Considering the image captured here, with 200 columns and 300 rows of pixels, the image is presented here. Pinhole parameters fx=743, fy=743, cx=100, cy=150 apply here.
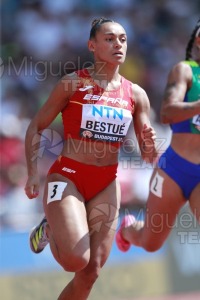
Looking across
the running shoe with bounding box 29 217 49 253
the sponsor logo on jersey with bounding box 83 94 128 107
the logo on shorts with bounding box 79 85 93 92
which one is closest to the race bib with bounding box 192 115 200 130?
the sponsor logo on jersey with bounding box 83 94 128 107

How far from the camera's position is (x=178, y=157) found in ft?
22.0

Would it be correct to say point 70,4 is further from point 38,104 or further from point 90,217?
point 90,217

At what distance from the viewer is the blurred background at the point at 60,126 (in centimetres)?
961

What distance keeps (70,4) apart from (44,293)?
6196 mm

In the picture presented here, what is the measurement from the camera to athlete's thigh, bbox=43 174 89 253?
19.4 feet

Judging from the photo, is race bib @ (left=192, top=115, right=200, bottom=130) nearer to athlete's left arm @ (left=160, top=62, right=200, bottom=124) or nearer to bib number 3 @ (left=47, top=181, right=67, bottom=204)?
athlete's left arm @ (left=160, top=62, right=200, bottom=124)

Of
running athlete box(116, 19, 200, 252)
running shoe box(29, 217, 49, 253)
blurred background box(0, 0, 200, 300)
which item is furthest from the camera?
blurred background box(0, 0, 200, 300)

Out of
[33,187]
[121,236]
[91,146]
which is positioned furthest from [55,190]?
[121,236]

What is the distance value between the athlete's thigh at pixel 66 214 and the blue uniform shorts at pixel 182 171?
3.32 ft

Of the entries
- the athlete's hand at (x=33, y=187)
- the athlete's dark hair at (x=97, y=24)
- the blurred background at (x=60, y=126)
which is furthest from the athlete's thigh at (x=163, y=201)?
the blurred background at (x=60, y=126)

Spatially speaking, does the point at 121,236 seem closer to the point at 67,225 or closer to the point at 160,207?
the point at 160,207

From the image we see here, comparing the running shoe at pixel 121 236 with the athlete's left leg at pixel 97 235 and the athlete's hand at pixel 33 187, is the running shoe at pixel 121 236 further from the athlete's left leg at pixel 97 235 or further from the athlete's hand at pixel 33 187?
the athlete's hand at pixel 33 187

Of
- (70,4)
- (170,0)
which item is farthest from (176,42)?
(70,4)

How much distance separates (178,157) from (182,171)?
131mm
